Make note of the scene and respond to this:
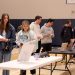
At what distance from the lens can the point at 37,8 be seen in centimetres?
1403

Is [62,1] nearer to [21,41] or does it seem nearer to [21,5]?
[21,5]

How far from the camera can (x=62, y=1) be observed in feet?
44.5

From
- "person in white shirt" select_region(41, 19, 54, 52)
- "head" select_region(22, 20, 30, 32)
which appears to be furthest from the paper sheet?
"person in white shirt" select_region(41, 19, 54, 52)

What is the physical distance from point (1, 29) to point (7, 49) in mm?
422

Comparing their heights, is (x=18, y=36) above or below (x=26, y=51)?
above

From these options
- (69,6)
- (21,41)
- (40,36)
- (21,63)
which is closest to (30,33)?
(21,41)

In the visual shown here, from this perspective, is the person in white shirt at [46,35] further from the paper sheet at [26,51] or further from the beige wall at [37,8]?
the beige wall at [37,8]

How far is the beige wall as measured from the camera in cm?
1351

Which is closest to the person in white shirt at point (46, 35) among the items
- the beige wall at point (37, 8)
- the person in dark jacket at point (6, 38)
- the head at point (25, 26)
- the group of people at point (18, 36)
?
the group of people at point (18, 36)

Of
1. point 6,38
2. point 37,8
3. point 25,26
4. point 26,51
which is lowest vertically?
point 26,51

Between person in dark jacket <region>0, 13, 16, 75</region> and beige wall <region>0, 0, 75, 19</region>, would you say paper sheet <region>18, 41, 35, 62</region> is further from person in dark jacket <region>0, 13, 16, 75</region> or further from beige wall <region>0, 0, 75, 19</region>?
beige wall <region>0, 0, 75, 19</region>

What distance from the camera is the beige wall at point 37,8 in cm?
1351

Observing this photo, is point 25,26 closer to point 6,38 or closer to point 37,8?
point 6,38

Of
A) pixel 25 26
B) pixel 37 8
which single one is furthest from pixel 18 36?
pixel 37 8
